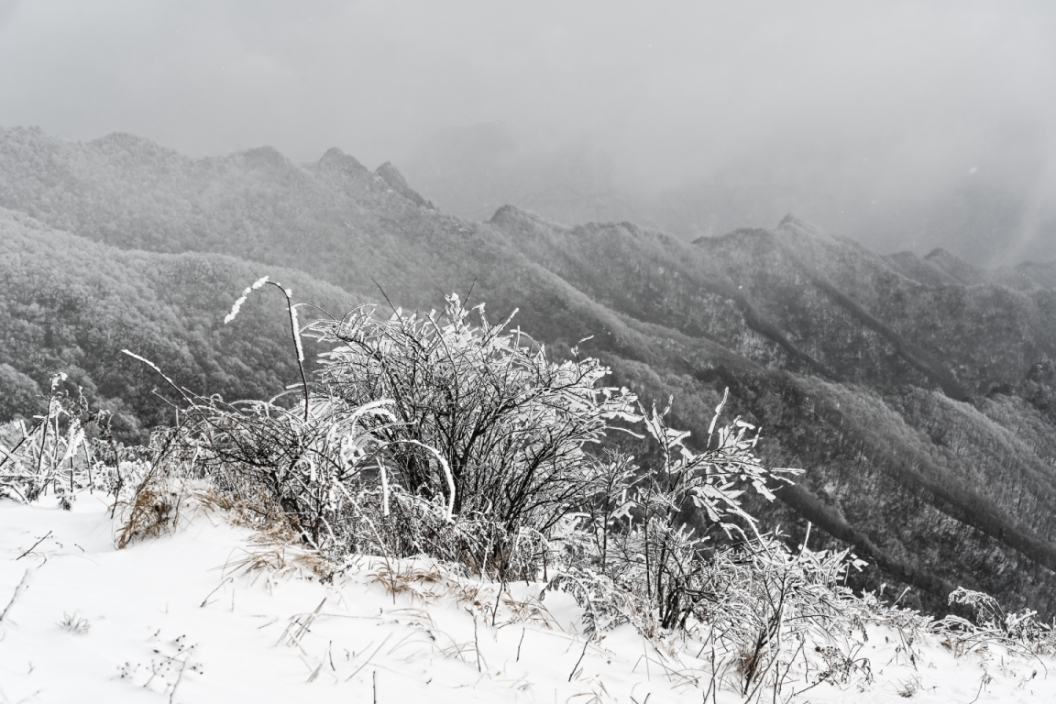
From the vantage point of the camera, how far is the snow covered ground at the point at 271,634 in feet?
3.91

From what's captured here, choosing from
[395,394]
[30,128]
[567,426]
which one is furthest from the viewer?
[30,128]

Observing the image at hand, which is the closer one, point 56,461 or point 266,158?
point 56,461

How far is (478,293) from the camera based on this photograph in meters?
110

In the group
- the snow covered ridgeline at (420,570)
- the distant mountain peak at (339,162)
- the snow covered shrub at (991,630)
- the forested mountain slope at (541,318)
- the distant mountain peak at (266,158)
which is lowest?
the forested mountain slope at (541,318)

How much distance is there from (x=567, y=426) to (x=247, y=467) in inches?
90.6

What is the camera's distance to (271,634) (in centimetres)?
155

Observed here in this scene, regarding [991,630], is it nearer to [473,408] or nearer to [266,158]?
[473,408]

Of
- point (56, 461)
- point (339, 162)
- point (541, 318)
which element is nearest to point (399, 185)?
point (339, 162)

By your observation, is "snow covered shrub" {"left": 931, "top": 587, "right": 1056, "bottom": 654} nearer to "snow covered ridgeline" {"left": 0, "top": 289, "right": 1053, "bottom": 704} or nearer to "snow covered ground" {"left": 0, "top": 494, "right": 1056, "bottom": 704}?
"snow covered ridgeline" {"left": 0, "top": 289, "right": 1053, "bottom": 704}

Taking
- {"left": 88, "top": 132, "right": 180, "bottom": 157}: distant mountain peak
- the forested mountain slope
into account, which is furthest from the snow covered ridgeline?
{"left": 88, "top": 132, "right": 180, "bottom": 157}: distant mountain peak

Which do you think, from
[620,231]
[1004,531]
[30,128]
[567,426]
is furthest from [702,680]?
[620,231]

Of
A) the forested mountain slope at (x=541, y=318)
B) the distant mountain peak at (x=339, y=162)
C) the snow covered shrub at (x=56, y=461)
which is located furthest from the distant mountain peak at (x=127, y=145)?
the snow covered shrub at (x=56, y=461)

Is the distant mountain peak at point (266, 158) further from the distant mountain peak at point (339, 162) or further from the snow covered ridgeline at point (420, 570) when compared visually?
the snow covered ridgeline at point (420, 570)

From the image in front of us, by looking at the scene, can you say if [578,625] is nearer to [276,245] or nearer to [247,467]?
[247,467]
